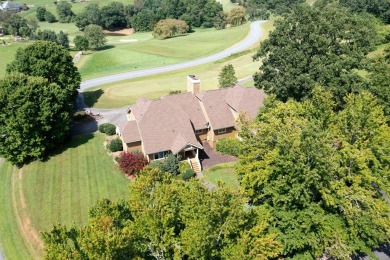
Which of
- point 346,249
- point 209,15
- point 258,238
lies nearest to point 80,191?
point 258,238

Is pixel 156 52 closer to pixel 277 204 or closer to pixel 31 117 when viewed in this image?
pixel 31 117

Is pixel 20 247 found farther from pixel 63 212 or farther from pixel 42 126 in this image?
pixel 42 126

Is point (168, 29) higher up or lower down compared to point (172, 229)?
lower down

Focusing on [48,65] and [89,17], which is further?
[89,17]

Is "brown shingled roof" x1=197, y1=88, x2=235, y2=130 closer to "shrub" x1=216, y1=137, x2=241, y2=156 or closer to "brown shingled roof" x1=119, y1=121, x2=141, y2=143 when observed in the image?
"shrub" x1=216, y1=137, x2=241, y2=156

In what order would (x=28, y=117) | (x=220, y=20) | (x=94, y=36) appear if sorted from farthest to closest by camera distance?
(x=220, y=20), (x=94, y=36), (x=28, y=117)

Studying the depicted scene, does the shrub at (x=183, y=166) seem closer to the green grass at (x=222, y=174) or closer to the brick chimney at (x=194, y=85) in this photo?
the green grass at (x=222, y=174)

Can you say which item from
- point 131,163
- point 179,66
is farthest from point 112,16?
point 131,163

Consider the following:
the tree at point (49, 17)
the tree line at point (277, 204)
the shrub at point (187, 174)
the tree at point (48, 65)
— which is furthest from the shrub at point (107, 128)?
the tree at point (49, 17)
